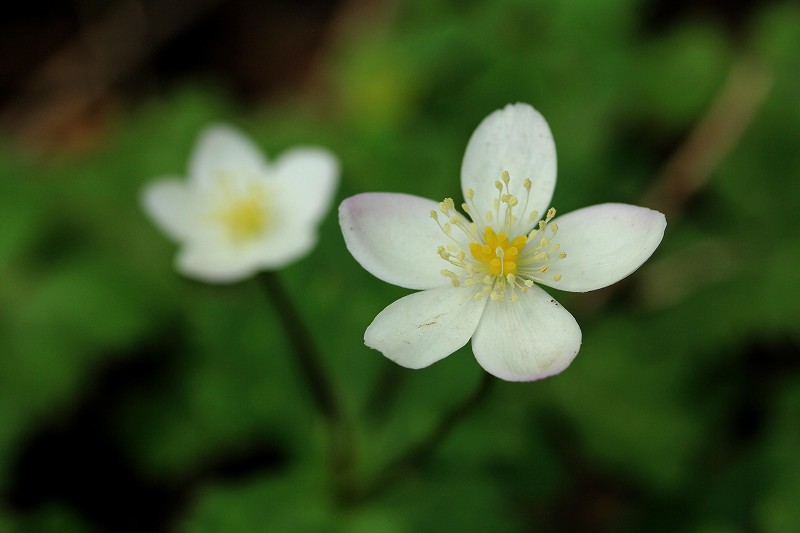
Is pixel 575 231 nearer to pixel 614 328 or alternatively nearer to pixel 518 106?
pixel 518 106

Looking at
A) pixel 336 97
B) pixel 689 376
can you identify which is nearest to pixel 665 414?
pixel 689 376

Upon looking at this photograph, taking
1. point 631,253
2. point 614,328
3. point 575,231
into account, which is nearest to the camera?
point 631,253

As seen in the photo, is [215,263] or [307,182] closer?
[215,263]

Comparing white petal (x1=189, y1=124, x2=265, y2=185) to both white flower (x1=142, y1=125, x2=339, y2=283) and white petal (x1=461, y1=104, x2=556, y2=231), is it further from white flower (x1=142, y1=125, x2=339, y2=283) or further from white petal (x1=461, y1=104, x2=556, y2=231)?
white petal (x1=461, y1=104, x2=556, y2=231)

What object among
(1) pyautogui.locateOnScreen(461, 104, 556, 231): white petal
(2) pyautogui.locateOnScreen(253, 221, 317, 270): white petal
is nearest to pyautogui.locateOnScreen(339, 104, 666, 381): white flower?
(1) pyautogui.locateOnScreen(461, 104, 556, 231): white petal

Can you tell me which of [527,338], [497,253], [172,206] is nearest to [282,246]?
[172,206]

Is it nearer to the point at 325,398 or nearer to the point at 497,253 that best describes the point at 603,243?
the point at 497,253

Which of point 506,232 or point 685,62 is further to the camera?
point 685,62
